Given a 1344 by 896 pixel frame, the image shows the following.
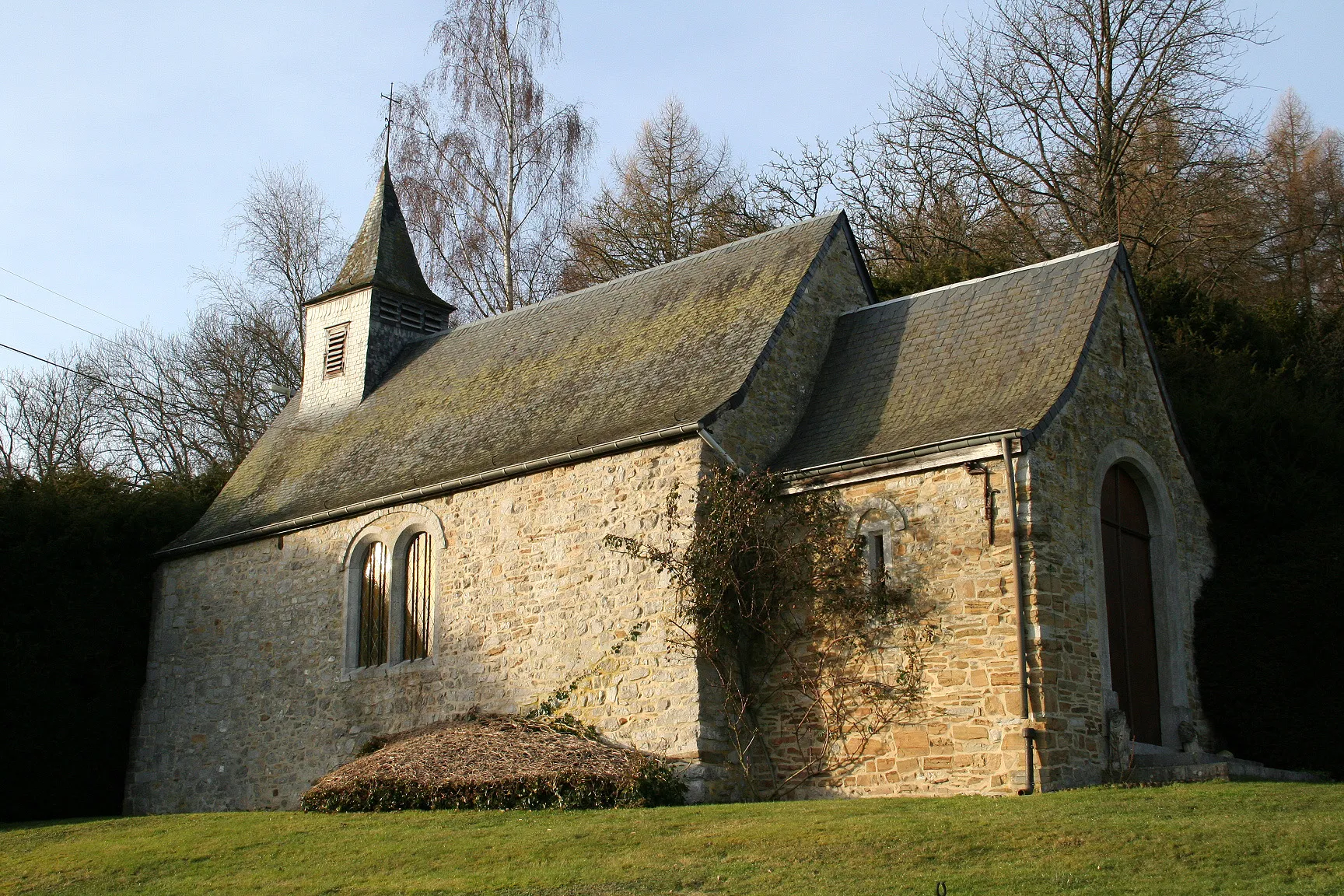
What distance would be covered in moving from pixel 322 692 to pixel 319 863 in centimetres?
666

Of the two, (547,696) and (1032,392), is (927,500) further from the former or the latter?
(547,696)

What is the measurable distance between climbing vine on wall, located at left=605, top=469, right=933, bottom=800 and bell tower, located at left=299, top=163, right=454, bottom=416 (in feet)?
28.7

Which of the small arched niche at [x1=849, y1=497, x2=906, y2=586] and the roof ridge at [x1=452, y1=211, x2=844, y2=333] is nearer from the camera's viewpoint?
the small arched niche at [x1=849, y1=497, x2=906, y2=586]

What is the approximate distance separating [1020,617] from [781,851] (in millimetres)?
3741

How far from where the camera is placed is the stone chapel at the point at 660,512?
11.8 meters

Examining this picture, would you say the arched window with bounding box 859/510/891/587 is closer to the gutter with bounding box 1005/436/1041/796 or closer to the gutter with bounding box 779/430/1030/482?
the gutter with bounding box 779/430/1030/482

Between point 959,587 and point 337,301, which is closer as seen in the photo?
point 959,587

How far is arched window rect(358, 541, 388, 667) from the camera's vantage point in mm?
16031

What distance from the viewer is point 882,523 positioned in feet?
41.2

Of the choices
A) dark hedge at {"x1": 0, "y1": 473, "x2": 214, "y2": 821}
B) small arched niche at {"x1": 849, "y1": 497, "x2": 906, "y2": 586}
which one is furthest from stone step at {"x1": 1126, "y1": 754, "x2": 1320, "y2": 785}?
dark hedge at {"x1": 0, "y1": 473, "x2": 214, "y2": 821}

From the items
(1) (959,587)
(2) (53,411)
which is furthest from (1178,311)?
(2) (53,411)

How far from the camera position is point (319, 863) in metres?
9.80

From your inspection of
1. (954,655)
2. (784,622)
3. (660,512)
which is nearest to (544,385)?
(660,512)

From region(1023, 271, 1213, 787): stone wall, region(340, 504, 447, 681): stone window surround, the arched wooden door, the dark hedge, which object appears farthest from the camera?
the dark hedge
